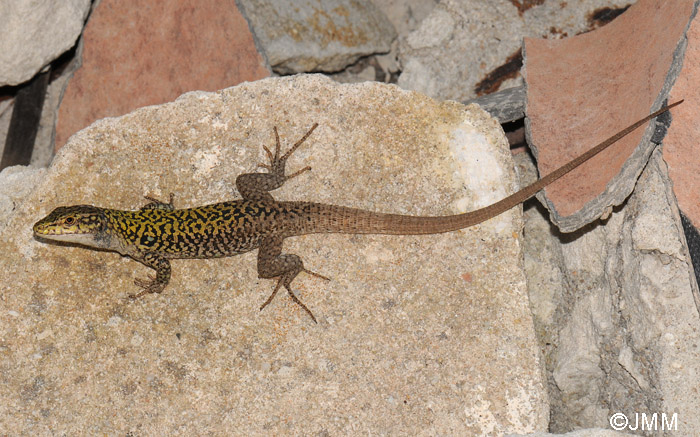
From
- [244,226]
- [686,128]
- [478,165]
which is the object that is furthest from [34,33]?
[686,128]

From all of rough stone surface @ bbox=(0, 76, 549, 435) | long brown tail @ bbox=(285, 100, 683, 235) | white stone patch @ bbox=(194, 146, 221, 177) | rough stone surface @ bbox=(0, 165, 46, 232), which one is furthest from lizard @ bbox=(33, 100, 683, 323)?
rough stone surface @ bbox=(0, 165, 46, 232)

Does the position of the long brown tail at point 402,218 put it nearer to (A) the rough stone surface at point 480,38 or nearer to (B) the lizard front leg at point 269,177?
(B) the lizard front leg at point 269,177

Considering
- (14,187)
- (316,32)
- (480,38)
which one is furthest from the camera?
(316,32)

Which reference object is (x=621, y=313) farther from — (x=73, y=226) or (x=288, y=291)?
(x=73, y=226)

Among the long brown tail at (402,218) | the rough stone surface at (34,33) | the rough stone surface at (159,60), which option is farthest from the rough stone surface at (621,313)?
the rough stone surface at (34,33)

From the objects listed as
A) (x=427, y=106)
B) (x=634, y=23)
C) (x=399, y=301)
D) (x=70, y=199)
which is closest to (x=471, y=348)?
(x=399, y=301)

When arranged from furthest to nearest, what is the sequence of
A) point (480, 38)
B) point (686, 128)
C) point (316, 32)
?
1. point (316, 32)
2. point (480, 38)
3. point (686, 128)

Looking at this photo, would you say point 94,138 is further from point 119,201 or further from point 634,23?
point 634,23
